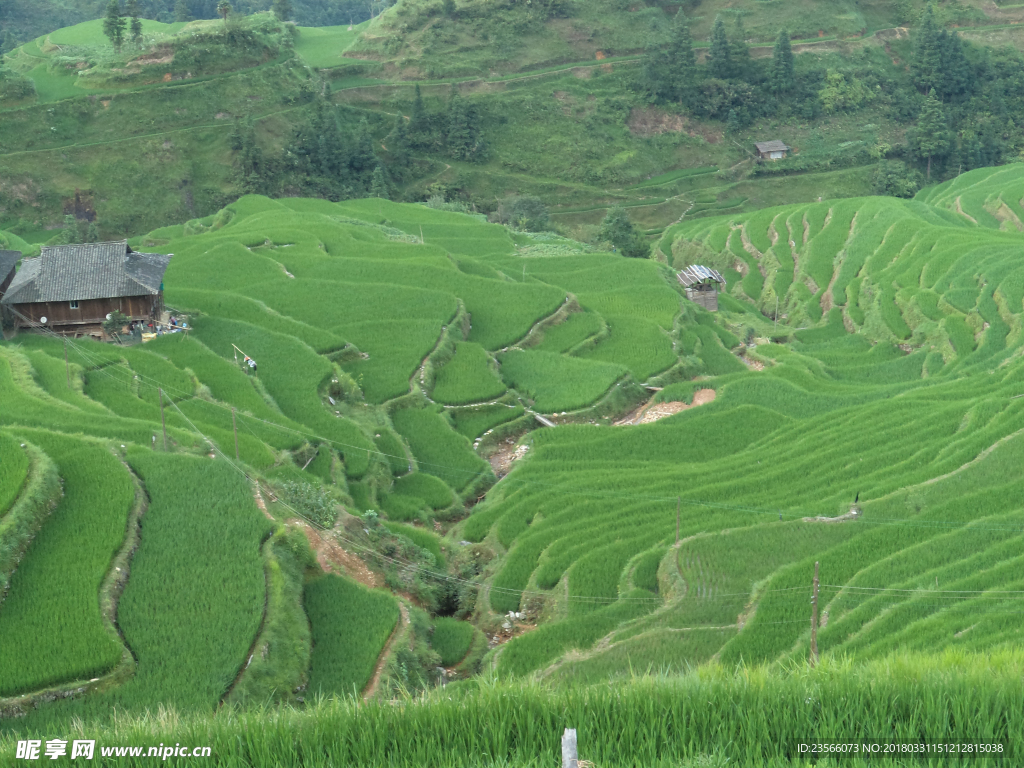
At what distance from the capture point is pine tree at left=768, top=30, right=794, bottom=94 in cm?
6444

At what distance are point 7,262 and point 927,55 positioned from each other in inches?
2349

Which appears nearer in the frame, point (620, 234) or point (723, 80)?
point (620, 234)

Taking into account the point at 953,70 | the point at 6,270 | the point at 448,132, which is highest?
the point at 6,270

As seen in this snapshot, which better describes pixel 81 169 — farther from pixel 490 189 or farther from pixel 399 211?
pixel 490 189

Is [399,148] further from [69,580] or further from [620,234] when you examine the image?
[69,580]

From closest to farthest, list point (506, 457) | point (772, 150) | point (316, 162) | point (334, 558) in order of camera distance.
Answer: point (334, 558), point (506, 457), point (316, 162), point (772, 150)

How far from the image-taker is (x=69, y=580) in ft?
45.0

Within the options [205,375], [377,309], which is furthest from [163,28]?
[205,375]

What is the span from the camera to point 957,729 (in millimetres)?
7930

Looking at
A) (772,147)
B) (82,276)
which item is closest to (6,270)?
(82,276)

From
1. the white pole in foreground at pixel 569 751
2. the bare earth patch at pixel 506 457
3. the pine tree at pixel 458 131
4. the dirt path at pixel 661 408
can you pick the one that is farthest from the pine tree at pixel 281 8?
the white pole in foreground at pixel 569 751

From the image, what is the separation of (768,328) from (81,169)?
33866mm

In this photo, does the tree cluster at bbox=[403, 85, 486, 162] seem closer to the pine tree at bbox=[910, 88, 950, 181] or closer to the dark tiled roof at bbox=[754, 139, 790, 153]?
the dark tiled roof at bbox=[754, 139, 790, 153]

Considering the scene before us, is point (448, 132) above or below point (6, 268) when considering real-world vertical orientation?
below
